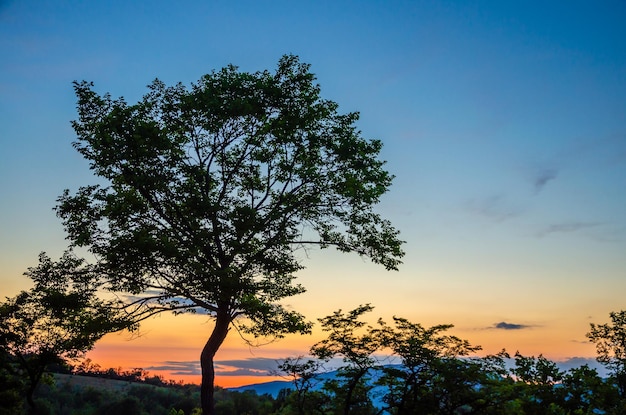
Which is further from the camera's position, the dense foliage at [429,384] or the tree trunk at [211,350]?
the tree trunk at [211,350]

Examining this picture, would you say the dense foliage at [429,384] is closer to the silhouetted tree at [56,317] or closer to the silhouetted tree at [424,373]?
the silhouetted tree at [424,373]

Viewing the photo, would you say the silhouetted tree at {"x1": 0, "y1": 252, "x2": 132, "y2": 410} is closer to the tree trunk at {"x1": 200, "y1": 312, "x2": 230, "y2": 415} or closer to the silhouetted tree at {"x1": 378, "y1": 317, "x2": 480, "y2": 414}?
the tree trunk at {"x1": 200, "y1": 312, "x2": 230, "y2": 415}

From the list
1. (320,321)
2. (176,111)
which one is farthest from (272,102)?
(320,321)

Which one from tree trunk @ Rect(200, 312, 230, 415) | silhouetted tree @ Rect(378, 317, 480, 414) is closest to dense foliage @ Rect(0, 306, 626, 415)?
silhouetted tree @ Rect(378, 317, 480, 414)

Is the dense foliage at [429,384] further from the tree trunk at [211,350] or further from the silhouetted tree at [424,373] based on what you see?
the tree trunk at [211,350]

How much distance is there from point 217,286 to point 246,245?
197 cm

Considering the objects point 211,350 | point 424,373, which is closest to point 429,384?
point 424,373

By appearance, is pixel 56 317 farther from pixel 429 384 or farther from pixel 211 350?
pixel 429 384

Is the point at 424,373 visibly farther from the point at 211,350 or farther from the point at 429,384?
the point at 211,350

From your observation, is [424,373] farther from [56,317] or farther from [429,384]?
[56,317]

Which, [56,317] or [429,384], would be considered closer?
[429,384]

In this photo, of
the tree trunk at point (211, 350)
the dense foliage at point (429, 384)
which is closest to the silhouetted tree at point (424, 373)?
the dense foliage at point (429, 384)

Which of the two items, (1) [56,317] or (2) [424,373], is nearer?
(2) [424,373]

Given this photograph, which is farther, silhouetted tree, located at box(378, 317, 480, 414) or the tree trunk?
the tree trunk
